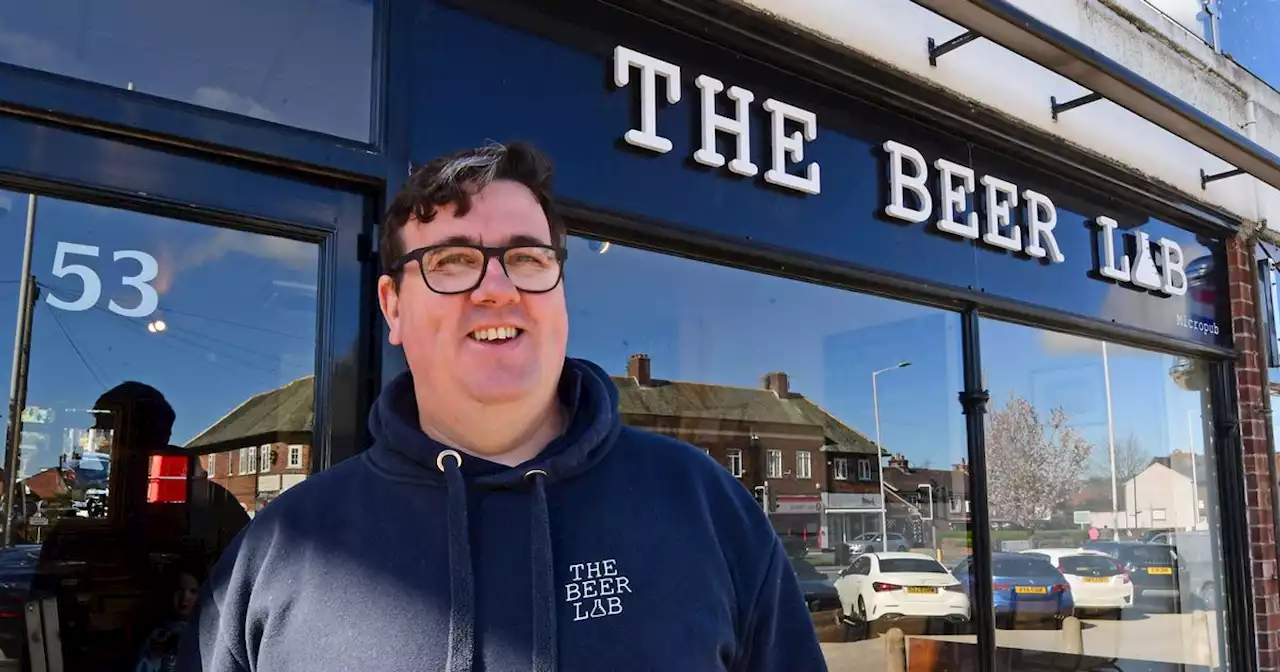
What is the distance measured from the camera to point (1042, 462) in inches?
168

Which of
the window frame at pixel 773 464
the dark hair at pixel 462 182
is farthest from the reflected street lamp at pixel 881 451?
the dark hair at pixel 462 182

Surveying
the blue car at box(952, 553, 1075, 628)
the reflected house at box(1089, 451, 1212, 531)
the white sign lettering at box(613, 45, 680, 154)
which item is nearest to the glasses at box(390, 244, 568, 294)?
the white sign lettering at box(613, 45, 680, 154)

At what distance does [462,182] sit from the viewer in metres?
1.45

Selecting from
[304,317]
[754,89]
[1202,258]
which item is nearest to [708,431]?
[754,89]

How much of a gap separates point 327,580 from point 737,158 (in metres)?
1.97

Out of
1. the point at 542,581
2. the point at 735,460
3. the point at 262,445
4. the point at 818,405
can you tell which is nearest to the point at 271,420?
the point at 262,445

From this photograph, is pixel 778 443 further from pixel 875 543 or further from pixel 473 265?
pixel 473 265

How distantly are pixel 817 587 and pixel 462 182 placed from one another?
7.74ft

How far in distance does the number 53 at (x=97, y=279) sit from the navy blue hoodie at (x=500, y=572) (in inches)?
28.6

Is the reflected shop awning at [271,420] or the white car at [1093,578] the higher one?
the reflected shop awning at [271,420]

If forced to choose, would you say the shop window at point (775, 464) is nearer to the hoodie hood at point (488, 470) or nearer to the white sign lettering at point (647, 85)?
the white sign lettering at point (647, 85)

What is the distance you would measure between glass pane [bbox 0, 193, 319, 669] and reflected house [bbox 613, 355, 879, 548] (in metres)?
1.18

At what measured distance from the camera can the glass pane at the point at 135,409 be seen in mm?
1806

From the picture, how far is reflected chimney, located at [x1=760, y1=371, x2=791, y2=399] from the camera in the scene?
356 centimetres
